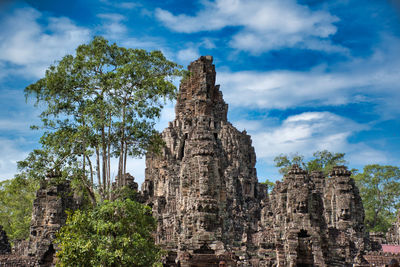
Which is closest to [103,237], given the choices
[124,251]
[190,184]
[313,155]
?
[124,251]

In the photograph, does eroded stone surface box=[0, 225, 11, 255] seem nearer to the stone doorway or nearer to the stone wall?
the stone wall

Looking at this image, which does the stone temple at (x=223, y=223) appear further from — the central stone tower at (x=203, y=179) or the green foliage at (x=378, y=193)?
the green foliage at (x=378, y=193)

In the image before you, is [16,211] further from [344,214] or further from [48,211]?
[344,214]

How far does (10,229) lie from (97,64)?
1212 inches

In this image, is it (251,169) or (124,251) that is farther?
(251,169)

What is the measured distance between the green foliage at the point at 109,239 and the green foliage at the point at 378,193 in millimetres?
38305

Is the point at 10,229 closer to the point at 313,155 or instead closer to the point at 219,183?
the point at 219,183

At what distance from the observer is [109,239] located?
37.0 ft

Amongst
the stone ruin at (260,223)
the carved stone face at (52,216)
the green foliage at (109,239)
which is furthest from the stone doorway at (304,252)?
the carved stone face at (52,216)

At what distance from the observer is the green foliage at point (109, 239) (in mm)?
11047

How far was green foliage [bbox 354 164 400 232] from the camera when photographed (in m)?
44.1

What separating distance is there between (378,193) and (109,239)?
4083cm

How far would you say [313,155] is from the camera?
173 feet

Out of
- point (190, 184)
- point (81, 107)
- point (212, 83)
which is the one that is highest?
point (212, 83)
